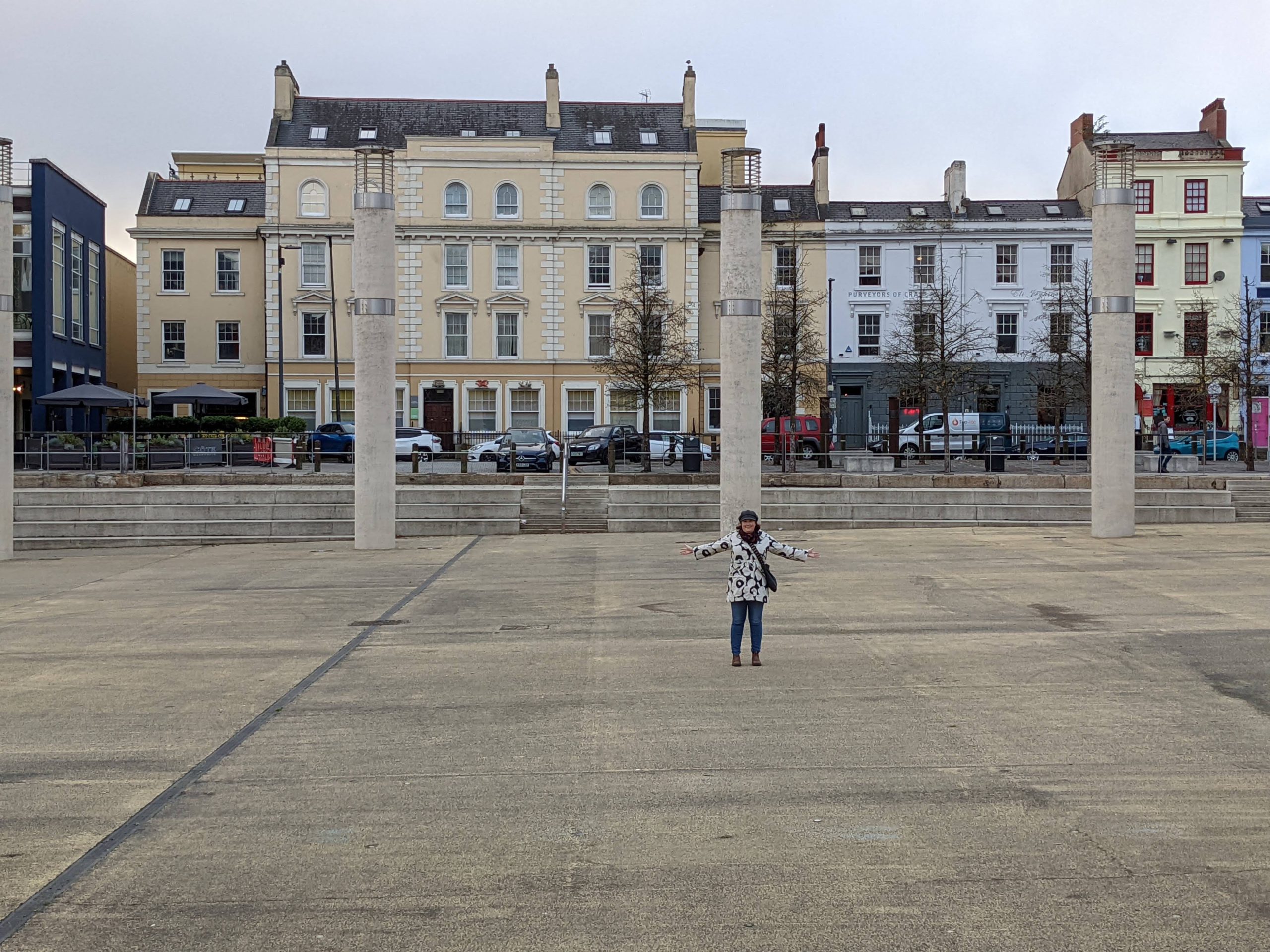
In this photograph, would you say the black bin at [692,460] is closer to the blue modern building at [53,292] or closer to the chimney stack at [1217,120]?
the blue modern building at [53,292]

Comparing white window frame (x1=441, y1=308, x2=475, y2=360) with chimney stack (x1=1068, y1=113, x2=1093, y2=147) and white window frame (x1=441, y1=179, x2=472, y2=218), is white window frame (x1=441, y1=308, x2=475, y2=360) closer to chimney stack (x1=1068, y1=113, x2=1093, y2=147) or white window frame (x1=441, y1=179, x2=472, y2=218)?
white window frame (x1=441, y1=179, x2=472, y2=218)

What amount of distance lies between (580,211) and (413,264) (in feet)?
25.0

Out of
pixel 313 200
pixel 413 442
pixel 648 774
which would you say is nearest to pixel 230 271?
pixel 313 200

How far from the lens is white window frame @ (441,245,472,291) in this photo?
183 ft

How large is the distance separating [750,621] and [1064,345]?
3899cm

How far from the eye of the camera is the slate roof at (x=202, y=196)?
57.8 meters

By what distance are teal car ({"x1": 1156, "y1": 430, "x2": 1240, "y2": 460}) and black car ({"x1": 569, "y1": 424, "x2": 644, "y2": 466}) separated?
740 inches

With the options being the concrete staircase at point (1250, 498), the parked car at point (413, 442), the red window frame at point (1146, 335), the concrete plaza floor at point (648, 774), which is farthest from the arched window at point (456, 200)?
the concrete plaza floor at point (648, 774)

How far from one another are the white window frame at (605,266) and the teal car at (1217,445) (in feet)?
78.9

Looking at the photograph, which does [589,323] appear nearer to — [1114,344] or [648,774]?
[1114,344]

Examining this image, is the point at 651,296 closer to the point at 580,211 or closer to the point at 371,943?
the point at 580,211

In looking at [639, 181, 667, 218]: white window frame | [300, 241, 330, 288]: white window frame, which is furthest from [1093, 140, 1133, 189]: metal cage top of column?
[300, 241, 330, 288]: white window frame

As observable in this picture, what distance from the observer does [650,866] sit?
6.47m

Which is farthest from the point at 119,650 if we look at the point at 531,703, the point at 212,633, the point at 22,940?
the point at 22,940
